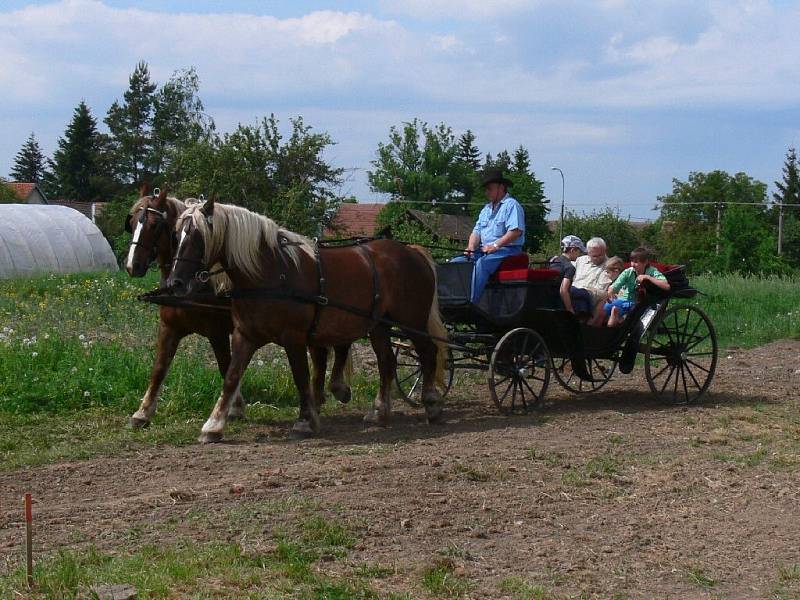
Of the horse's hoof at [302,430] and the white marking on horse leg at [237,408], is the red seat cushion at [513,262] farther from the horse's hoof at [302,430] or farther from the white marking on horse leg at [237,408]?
the white marking on horse leg at [237,408]

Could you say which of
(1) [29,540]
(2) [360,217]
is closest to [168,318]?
(1) [29,540]

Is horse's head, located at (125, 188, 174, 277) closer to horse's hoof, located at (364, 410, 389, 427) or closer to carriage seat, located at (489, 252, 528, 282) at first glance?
horse's hoof, located at (364, 410, 389, 427)

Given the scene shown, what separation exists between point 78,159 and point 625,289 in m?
60.0

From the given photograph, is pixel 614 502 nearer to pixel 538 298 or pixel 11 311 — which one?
pixel 538 298

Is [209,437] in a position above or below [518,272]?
below

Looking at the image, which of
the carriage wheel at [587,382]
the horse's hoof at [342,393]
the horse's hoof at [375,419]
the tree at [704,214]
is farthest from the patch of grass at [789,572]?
the tree at [704,214]

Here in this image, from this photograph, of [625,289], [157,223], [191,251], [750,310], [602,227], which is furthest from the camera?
[602,227]

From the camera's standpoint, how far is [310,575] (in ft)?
14.8

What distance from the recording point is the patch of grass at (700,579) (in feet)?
15.4

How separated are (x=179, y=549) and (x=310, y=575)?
72 centimetres

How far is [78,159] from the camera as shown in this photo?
6500 cm

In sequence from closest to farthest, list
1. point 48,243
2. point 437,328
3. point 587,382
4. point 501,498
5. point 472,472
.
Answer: point 501,498
point 472,472
point 437,328
point 587,382
point 48,243

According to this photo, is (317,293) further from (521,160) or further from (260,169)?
(521,160)

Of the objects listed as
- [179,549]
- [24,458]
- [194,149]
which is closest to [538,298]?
[24,458]
